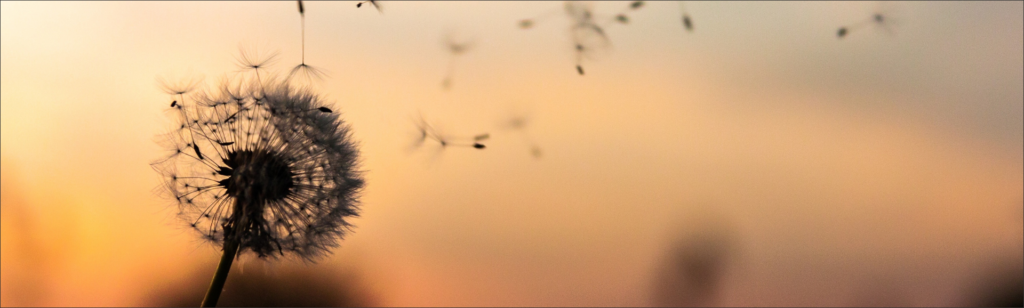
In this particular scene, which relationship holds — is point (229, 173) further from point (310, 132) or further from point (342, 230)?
point (342, 230)

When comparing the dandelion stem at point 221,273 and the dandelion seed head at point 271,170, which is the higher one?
the dandelion seed head at point 271,170

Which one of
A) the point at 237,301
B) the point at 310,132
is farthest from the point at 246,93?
the point at 237,301

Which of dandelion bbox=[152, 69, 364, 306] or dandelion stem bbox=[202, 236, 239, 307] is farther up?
dandelion bbox=[152, 69, 364, 306]

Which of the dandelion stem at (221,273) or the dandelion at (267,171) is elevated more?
the dandelion at (267,171)
